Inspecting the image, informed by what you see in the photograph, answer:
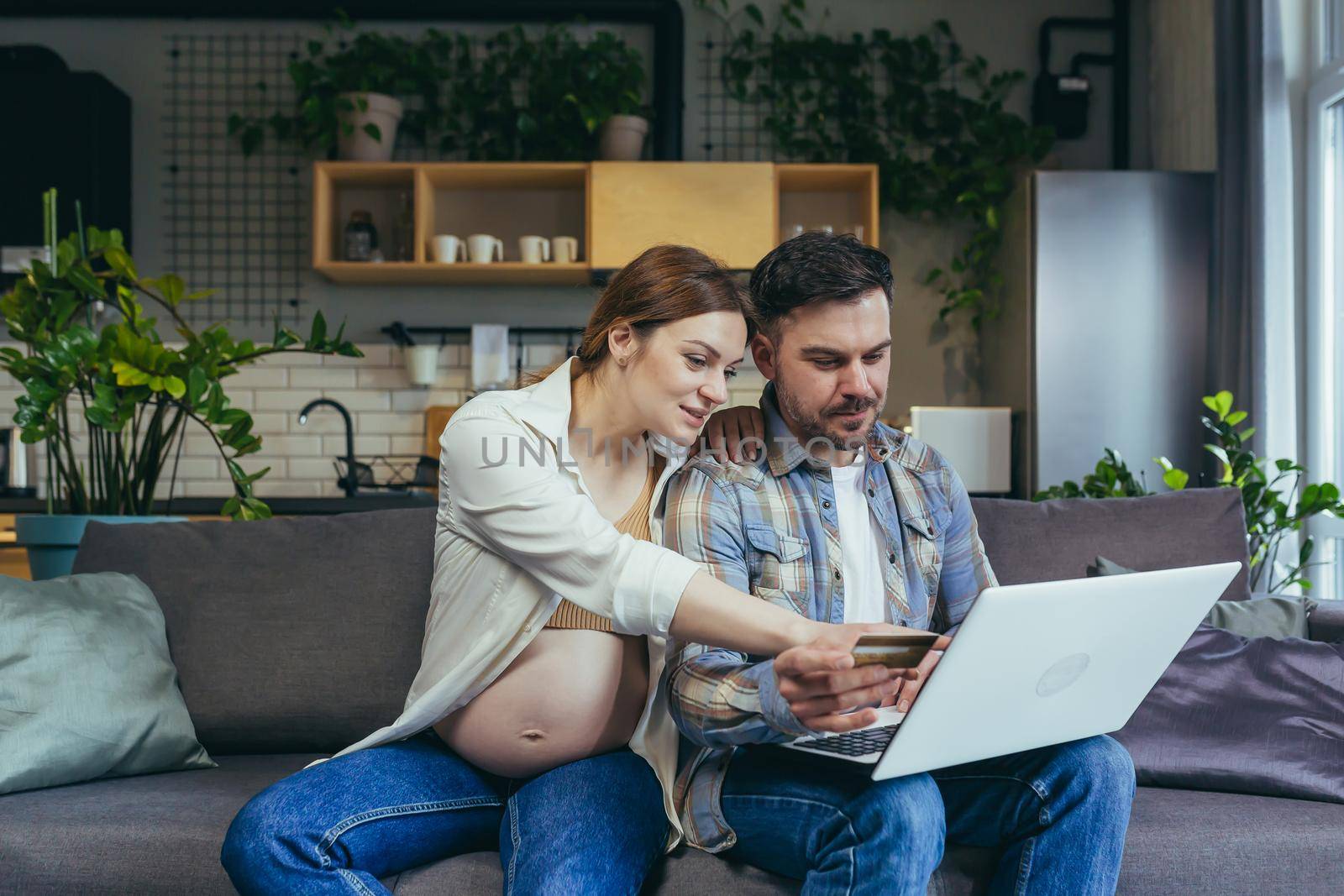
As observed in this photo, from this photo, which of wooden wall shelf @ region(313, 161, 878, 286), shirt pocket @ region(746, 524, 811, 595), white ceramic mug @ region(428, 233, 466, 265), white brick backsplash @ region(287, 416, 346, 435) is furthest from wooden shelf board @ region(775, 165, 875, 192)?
shirt pocket @ region(746, 524, 811, 595)

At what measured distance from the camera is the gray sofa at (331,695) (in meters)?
1.50

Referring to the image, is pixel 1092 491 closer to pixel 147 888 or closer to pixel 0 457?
pixel 147 888

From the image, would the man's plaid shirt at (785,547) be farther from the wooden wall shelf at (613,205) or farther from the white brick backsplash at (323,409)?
the white brick backsplash at (323,409)

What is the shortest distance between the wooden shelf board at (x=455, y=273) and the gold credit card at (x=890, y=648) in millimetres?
3147

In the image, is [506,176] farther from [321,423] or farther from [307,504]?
[307,504]

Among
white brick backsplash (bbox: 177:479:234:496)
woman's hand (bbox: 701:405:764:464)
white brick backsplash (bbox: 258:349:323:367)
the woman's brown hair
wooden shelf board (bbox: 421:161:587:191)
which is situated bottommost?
white brick backsplash (bbox: 177:479:234:496)

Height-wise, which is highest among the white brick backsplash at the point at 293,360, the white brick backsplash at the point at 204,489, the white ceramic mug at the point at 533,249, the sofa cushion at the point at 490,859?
the white ceramic mug at the point at 533,249

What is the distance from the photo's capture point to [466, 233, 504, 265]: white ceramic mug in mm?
4156

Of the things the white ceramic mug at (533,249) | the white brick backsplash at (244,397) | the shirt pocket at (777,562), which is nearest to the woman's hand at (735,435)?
the shirt pocket at (777,562)

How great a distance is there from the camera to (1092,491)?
284 centimetres

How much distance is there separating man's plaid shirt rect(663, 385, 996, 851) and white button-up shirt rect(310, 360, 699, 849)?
0.23ft

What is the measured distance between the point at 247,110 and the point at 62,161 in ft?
2.38

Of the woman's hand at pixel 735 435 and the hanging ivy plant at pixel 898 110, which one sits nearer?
the woman's hand at pixel 735 435

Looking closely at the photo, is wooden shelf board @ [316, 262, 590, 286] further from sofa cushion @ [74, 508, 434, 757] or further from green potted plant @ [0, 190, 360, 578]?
sofa cushion @ [74, 508, 434, 757]
